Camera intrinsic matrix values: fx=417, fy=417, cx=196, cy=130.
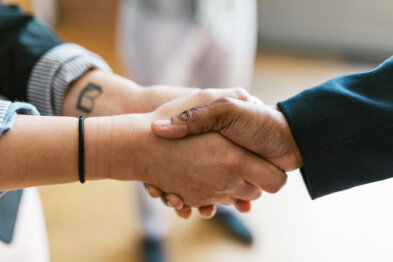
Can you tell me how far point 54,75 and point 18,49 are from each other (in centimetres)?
11

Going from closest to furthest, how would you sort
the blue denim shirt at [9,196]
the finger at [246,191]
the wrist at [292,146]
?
the blue denim shirt at [9,196], the wrist at [292,146], the finger at [246,191]

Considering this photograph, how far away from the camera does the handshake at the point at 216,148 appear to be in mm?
826

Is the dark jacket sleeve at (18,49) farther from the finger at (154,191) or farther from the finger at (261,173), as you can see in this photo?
the finger at (261,173)

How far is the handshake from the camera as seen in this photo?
826 millimetres

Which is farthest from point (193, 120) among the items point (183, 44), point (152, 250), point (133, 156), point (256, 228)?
point (256, 228)

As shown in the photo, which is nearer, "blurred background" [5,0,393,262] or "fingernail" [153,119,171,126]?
"fingernail" [153,119,171,126]

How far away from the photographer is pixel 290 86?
2668 millimetres

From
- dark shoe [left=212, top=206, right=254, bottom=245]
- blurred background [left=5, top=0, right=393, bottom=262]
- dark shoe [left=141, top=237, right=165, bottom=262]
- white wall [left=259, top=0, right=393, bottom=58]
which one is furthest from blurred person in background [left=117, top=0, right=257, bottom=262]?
white wall [left=259, top=0, right=393, bottom=58]

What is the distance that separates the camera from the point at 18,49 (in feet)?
3.11

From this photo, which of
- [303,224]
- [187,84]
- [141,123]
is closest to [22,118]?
[141,123]

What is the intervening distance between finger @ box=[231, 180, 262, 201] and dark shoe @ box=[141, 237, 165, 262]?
0.76 metres

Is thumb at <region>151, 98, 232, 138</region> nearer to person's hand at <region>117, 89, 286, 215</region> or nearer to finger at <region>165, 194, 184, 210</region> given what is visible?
person's hand at <region>117, 89, 286, 215</region>

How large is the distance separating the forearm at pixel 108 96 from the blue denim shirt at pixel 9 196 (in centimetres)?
22

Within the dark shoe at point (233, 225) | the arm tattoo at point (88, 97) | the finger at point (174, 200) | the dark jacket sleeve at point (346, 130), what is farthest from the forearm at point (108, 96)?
the dark shoe at point (233, 225)
